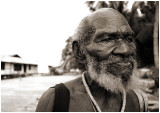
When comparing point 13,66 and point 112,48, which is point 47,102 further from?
point 13,66

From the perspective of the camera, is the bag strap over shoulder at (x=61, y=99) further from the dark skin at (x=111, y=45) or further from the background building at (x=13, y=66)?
the background building at (x=13, y=66)

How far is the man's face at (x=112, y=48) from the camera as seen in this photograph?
1.42 m

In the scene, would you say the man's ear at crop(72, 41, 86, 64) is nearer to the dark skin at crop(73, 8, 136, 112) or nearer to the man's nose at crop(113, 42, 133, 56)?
the dark skin at crop(73, 8, 136, 112)

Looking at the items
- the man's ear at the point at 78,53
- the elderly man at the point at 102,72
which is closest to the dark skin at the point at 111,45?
the elderly man at the point at 102,72

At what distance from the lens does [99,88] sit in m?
1.59

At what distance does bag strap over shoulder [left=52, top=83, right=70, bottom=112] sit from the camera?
1477 mm

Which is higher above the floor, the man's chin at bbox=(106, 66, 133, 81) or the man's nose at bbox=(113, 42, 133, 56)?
the man's nose at bbox=(113, 42, 133, 56)

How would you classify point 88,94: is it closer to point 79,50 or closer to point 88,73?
point 88,73

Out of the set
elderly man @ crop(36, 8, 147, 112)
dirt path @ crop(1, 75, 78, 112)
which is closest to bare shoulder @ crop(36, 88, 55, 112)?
elderly man @ crop(36, 8, 147, 112)

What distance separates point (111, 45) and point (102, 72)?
0.24 m

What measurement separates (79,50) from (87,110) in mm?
515

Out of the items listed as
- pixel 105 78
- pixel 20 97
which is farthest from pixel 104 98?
pixel 20 97

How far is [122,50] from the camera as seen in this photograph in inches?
55.1

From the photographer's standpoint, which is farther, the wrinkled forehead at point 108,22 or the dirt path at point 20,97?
the dirt path at point 20,97
